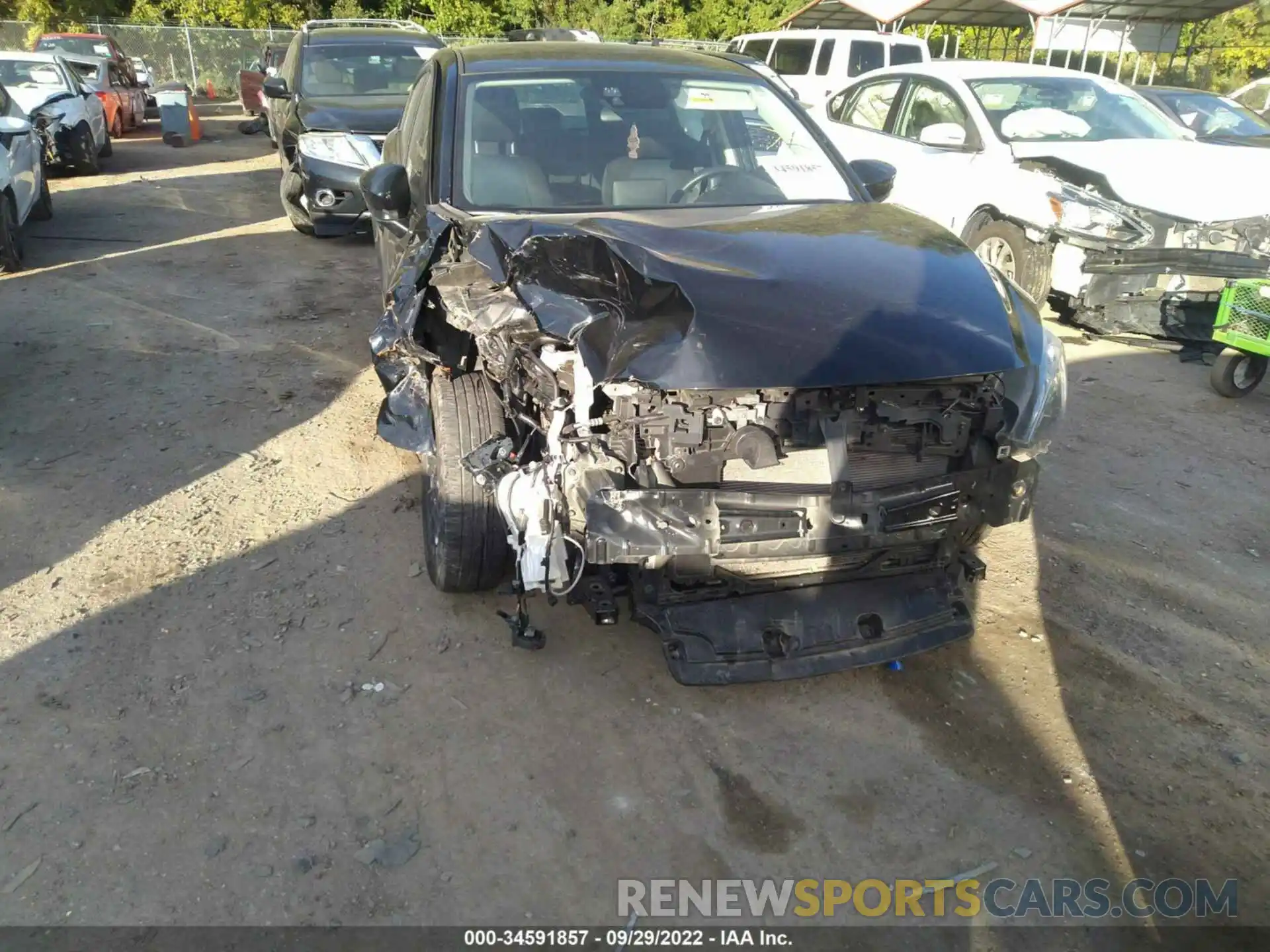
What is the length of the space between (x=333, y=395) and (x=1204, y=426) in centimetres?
517

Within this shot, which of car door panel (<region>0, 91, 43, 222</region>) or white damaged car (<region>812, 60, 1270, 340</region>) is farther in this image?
car door panel (<region>0, 91, 43, 222</region>)

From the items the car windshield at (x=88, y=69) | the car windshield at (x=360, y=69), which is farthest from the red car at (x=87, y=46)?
the car windshield at (x=360, y=69)

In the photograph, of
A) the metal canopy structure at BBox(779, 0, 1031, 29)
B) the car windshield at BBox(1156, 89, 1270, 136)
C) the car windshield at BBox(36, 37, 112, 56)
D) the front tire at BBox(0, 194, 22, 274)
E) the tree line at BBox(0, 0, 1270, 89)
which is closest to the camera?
the front tire at BBox(0, 194, 22, 274)

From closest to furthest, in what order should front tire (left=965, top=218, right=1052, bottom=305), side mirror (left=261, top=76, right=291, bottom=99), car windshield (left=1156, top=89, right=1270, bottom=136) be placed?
1. front tire (left=965, top=218, right=1052, bottom=305)
2. side mirror (left=261, top=76, right=291, bottom=99)
3. car windshield (left=1156, top=89, right=1270, bottom=136)

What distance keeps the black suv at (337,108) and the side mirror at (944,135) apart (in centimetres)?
431

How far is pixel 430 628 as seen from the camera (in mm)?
3551

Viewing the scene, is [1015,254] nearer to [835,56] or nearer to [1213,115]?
[1213,115]

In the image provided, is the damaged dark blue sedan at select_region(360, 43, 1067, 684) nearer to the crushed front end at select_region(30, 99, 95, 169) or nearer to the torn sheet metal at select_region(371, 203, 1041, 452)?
the torn sheet metal at select_region(371, 203, 1041, 452)

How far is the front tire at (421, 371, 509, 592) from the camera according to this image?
3.42 metres

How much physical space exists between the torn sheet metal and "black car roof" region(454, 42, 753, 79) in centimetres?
117

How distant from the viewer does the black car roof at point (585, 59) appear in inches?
171

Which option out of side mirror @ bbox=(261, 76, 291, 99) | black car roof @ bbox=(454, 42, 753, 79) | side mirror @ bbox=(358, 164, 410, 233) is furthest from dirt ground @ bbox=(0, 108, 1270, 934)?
side mirror @ bbox=(261, 76, 291, 99)

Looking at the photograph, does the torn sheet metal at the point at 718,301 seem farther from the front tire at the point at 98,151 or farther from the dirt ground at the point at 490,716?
the front tire at the point at 98,151

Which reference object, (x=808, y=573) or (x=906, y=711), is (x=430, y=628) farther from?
(x=906, y=711)
